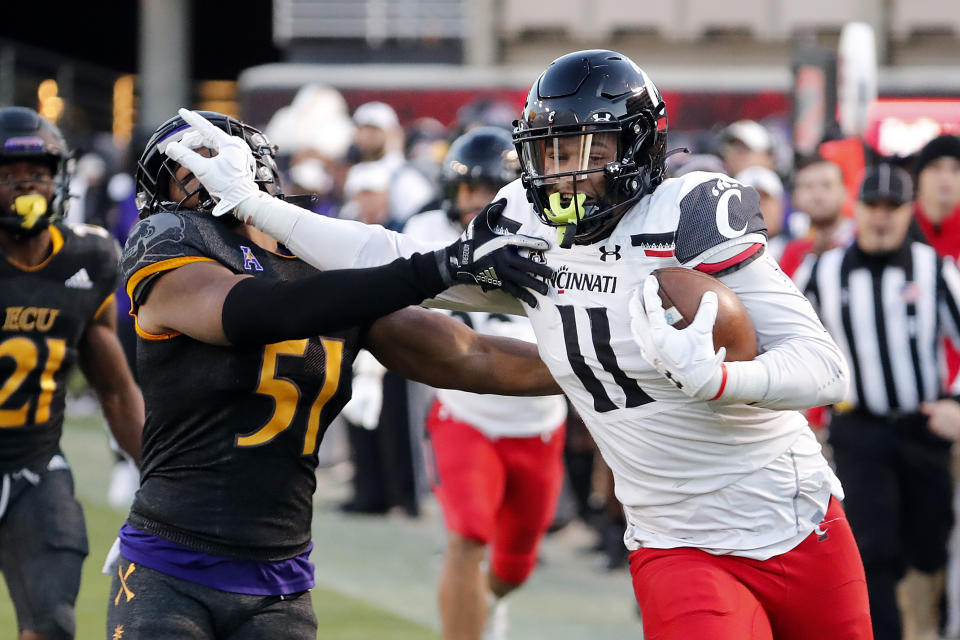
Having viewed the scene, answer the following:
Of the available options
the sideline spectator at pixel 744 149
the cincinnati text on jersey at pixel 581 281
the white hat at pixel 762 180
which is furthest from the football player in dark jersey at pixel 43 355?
the sideline spectator at pixel 744 149

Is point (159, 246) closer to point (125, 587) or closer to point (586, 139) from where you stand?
point (125, 587)

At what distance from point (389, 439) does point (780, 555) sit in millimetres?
5404

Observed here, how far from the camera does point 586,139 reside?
2.91 m

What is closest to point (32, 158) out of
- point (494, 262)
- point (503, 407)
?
point (494, 262)

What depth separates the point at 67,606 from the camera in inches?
149

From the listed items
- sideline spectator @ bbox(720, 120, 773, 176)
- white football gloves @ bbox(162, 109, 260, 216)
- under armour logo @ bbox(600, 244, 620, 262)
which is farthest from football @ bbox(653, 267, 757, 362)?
sideline spectator @ bbox(720, 120, 773, 176)

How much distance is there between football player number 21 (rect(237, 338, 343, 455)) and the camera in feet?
9.66

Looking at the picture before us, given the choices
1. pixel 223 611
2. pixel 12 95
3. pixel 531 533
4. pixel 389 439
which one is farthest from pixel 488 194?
pixel 12 95

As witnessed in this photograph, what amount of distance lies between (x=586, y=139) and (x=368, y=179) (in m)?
5.23

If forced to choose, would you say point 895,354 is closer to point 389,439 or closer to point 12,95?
point 389,439

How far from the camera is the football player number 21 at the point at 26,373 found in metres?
3.98

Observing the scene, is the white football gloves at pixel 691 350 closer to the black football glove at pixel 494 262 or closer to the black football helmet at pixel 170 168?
the black football glove at pixel 494 262

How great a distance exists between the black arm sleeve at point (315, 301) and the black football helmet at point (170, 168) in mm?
374

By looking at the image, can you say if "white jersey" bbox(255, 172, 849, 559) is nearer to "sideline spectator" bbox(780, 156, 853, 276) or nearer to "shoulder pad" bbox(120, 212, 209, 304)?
"shoulder pad" bbox(120, 212, 209, 304)
